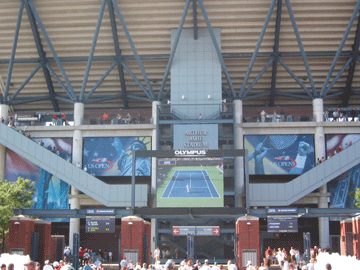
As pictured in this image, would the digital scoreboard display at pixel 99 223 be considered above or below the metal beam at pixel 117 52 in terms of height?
below

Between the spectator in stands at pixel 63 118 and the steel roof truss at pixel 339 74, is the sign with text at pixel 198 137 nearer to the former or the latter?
the spectator in stands at pixel 63 118

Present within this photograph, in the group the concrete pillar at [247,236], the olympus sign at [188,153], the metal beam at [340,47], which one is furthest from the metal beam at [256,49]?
the concrete pillar at [247,236]

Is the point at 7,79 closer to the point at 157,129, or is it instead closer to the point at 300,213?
the point at 157,129

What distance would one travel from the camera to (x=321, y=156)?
53.5 meters

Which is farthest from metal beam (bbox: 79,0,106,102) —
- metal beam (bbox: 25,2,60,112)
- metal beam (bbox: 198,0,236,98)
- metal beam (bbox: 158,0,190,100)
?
metal beam (bbox: 198,0,236,98)

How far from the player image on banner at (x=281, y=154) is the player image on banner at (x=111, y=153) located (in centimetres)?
1023

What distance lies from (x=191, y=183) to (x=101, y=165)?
39.8ft

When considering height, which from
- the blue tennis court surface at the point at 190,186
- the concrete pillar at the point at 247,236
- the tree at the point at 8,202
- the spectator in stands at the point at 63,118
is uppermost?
the spectator in stands at the point at 63,118

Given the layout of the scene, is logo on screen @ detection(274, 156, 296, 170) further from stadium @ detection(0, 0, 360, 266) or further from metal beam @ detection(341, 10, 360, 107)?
metal beam @ detection(341, 10, 360, 107)

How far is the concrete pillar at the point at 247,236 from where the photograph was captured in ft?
120

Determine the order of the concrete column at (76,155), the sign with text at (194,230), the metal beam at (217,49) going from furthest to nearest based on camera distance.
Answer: the concrete column at (76,155) → the metal beam at (217,49) → the sign with text at (194,230)

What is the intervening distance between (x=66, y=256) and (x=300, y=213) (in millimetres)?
16680

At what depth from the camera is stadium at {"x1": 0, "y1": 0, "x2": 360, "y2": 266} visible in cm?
5006

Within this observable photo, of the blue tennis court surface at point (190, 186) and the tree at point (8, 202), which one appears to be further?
the blue tennis court surface at point (190, 186)
